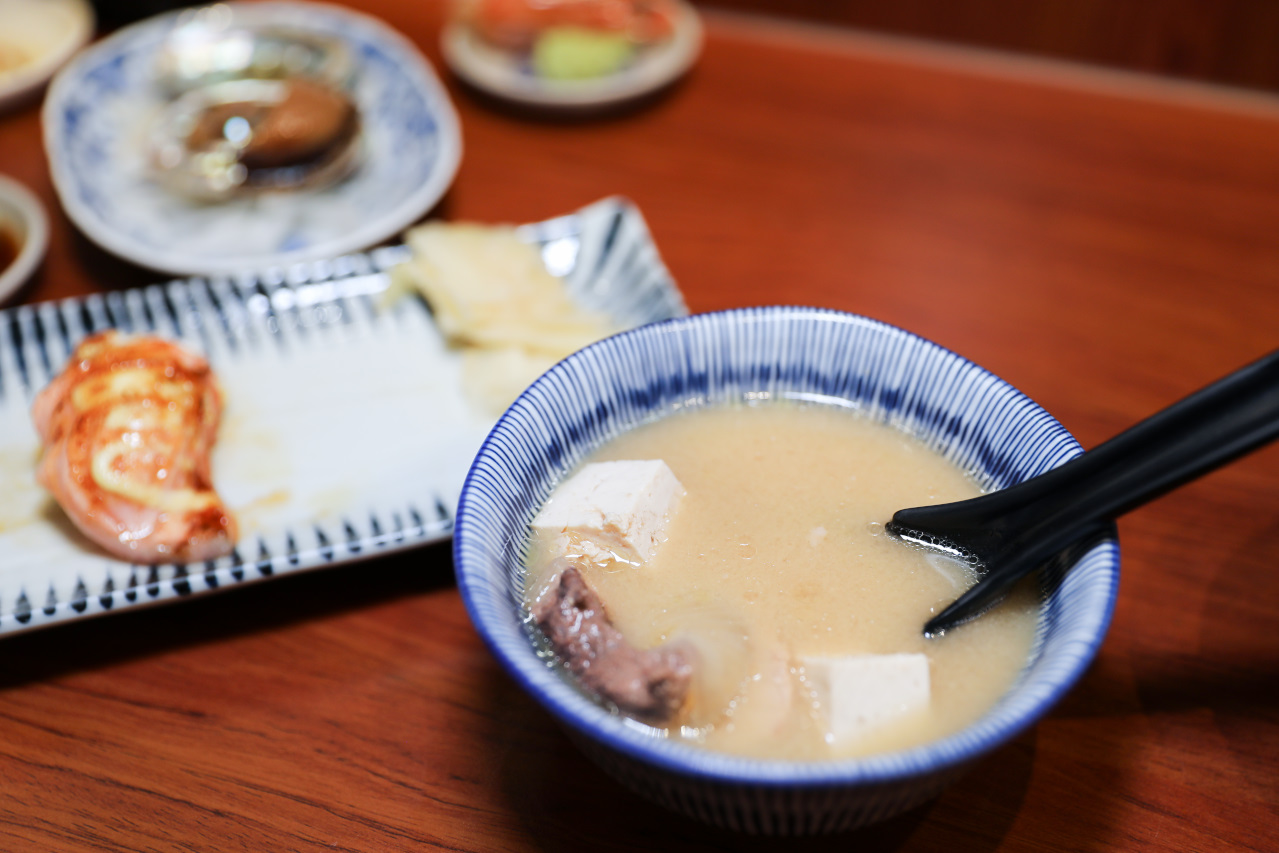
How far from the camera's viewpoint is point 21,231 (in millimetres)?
1925

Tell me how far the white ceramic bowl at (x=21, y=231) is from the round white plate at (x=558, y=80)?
1042mm

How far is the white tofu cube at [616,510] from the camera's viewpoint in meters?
1.13

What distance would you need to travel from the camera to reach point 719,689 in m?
1.00

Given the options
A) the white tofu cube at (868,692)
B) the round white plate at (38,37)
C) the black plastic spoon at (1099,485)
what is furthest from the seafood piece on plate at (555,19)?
the white tofu cube at (868,692)

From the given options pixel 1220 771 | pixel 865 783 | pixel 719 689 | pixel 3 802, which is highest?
pixel 865 783

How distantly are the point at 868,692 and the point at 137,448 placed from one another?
3.42 ft

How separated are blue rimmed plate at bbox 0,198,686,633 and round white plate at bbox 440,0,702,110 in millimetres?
592

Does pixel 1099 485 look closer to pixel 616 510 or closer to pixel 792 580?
pixel 792 580

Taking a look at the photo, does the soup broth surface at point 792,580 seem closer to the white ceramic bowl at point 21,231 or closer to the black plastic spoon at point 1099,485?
the black plastic spoon at point 1099,485

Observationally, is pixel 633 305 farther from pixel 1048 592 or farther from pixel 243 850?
pixel 243 850

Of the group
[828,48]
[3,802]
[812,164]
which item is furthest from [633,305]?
[828,48]

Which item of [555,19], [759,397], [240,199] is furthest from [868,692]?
[555,19]

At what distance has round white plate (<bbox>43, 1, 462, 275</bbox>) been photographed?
192cm

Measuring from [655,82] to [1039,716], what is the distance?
1.97 meters
